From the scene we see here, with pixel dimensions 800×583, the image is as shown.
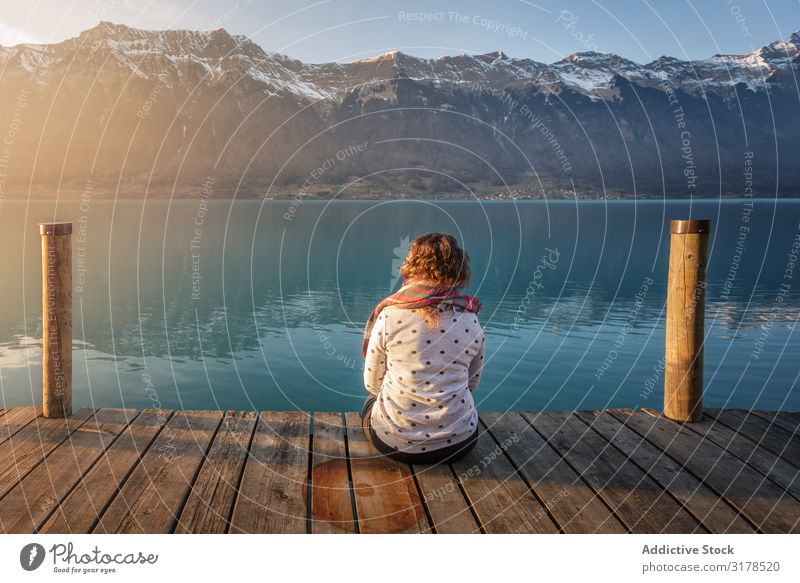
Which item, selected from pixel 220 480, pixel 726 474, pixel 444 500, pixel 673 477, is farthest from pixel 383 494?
pixel 726 474

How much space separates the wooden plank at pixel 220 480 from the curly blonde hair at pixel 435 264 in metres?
1.70

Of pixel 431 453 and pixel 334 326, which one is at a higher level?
pixel 431 453

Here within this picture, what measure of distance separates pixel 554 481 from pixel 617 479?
0.45m

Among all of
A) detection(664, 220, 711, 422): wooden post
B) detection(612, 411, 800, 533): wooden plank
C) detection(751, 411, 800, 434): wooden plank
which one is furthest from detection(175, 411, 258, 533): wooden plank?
detection(751, 411, 800, 434): wooden plank

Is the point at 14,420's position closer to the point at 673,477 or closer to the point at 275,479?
the point at 275,479

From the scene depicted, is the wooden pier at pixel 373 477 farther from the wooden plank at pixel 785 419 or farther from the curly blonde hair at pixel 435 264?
the curly blonde hair at pixel 435 264

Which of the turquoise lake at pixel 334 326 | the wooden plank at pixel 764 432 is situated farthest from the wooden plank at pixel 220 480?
the turquoise lake at pixel 334 326

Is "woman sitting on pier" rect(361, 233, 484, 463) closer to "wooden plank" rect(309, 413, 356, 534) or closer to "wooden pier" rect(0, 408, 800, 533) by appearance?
"wooden pier" rect(0, 408, 800, 533)

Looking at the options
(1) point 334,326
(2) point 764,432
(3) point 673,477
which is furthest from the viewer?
(1) point 334,326

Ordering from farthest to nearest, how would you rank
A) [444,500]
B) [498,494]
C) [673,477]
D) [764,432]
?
[764,432]
[673,477]
[498,494]
[444,500]

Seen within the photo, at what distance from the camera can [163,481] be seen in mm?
4414

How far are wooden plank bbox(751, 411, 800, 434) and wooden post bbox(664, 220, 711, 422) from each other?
2.00 feet
